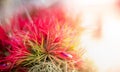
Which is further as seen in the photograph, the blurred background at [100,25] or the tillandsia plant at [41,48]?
the blurred background at [100,25]

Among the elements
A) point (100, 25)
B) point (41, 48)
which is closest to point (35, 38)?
point (41, 48)

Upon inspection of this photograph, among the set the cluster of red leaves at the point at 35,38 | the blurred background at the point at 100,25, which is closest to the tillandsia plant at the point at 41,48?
the cluster of red leaves at the point at 35,38

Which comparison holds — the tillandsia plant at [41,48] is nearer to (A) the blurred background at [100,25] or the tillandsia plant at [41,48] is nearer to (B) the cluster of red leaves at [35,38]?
(B) the cluster of red leaves at [35,38]

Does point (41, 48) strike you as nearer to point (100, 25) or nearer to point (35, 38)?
point (35, 38)

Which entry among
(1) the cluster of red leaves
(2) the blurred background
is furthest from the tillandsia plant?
(2) the blurred background

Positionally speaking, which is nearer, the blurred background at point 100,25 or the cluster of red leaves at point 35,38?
the cluster of red leaves at point 35,38

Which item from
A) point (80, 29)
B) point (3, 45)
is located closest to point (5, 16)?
point (3, 45)

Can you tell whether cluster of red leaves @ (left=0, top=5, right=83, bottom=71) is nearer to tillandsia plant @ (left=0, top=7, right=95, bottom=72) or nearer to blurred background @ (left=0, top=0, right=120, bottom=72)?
tillandsia plant @ (left=0, top=7, right=95, bottom=72)

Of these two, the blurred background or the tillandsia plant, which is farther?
the blurred background
